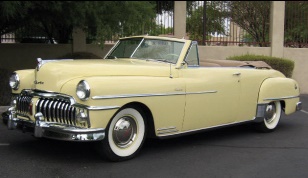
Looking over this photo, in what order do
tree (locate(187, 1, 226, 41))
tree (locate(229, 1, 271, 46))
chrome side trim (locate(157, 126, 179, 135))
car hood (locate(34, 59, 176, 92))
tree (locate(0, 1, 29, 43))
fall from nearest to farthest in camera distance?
tree (locate(0, 1, 29, 43)) < car hood (locate(34, 59, 176, 92)) < chrome side trim (locate(157, 126, 179, 135)) < tree (locate(187, 1, 226, 41)) < tree (locate(229, 1, 271, 46))

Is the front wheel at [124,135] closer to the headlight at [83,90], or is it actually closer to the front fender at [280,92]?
the headlight at [83,90]

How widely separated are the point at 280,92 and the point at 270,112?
392 mm

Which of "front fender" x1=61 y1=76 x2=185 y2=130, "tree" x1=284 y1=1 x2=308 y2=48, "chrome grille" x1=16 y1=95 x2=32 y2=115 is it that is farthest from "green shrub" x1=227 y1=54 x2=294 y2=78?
"chrome grille" x1=16 y1=95 x2=32 y2=115

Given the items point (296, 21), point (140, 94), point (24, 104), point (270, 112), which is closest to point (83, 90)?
point (140, 94)

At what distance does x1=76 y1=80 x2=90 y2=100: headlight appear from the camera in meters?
4.59

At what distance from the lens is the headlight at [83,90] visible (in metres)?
4.59

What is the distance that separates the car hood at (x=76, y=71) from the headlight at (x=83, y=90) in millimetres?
275

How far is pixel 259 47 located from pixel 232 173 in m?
9.52

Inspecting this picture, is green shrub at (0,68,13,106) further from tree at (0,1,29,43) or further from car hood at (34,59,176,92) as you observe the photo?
car hood at (34,59,176,92)

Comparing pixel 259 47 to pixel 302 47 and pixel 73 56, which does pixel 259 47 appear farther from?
pixel 73 56

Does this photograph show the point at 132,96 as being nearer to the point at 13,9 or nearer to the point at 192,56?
the point at 192,56

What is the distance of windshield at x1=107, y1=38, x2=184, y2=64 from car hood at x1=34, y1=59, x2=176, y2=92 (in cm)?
62

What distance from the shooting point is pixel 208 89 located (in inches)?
233

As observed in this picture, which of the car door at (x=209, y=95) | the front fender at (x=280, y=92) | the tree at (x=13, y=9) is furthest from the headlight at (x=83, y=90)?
the front fender at (x=280, y=92)
